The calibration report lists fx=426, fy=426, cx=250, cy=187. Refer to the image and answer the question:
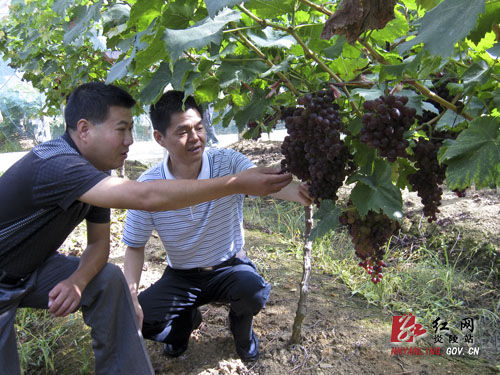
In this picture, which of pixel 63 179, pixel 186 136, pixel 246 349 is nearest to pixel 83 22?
pixel 63 179

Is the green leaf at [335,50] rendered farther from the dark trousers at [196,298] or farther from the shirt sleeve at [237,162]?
the dark trousers at [196,298]

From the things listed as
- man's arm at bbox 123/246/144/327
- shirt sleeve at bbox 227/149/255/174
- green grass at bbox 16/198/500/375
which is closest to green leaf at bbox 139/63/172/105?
shirt sleeve at bbox 227/149/255/174

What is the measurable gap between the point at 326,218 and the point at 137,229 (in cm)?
134

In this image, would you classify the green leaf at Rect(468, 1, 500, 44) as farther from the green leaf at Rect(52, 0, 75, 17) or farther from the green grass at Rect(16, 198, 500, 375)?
the green grass at Rect(16, 198, 500, 375)

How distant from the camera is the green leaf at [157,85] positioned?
1.19 m

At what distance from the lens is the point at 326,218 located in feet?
4.23

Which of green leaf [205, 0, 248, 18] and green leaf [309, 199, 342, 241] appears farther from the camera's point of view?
green leaf [309, 199, 342, 241]

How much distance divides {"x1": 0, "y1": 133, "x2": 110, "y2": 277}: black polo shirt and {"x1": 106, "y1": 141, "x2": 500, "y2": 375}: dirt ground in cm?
99

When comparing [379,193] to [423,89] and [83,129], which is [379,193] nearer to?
[423,89]

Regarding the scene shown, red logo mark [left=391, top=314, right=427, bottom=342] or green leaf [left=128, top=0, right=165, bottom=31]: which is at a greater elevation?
green leaf [left=128, top=0, right=165, bottom=31]

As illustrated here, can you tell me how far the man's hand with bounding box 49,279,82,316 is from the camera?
6.11 feet

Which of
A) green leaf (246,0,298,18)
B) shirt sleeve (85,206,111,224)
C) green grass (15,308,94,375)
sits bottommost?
green grass (15,308,94,375)

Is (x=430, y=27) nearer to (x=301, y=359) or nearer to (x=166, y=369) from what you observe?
(x=301, y=359)

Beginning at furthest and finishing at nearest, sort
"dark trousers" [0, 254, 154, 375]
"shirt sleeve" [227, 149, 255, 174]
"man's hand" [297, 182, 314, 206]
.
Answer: "shirt sleeve" [227, 149, 255, 174] → "dark trousers" [0, 254, 154, 375] → "man's hand" [297, 182, 314, 206]
